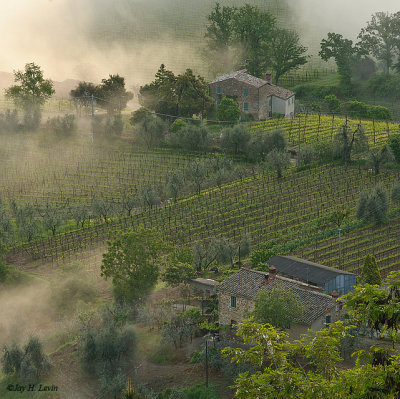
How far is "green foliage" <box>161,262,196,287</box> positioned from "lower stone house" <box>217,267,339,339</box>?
6058mm

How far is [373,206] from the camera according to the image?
200ft

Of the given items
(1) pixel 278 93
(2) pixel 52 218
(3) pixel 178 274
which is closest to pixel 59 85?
(1) pixel 278 93

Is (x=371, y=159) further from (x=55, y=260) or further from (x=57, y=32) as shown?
(x=57, y=32)

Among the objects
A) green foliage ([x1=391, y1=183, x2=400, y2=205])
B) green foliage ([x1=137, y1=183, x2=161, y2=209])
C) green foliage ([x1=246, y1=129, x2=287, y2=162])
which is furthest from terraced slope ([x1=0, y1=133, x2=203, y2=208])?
green foliage ([x1=391, y1=183, x2=400, y2=205])

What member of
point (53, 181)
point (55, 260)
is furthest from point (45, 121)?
point (55, 260)

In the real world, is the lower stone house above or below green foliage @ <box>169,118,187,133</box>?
below

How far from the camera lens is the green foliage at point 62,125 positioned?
9412 centimetres

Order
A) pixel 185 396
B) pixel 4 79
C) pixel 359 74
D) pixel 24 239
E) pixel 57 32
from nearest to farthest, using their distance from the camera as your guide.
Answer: pixel 185 396, pixel 24 239, pixel 359 74, pixel 4 79, pixel 57 32

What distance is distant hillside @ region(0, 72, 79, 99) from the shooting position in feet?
388

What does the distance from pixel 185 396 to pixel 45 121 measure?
68.4 meters

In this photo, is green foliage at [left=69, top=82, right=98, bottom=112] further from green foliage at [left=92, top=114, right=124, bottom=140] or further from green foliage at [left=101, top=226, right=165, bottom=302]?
green foliage at [left=101, top=226, right=165, bottom=302]

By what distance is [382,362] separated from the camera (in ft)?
60.6

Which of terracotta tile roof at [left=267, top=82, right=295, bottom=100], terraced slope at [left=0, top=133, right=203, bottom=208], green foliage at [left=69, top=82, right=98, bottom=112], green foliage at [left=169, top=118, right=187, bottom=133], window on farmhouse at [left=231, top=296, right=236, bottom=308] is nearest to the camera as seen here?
window on farmhouse at [left=231, top=296, right=236, bottom=308]

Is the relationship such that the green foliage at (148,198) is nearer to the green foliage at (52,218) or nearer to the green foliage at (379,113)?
the green foliage at (52,218)
